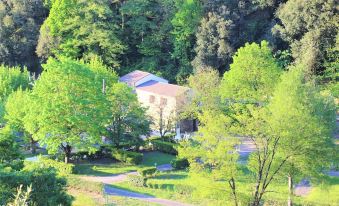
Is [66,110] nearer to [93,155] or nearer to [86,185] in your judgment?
[93,155]

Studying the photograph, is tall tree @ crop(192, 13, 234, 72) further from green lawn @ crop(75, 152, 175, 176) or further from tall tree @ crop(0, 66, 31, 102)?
green lawn @ crop(75, 152, 175, 176)

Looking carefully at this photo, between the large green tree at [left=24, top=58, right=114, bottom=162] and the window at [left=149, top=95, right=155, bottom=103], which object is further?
the window at [left=149, top=95, right=155, bottom=103]

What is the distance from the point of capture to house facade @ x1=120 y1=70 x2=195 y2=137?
47.3m

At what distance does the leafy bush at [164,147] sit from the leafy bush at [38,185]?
19511 millimetres

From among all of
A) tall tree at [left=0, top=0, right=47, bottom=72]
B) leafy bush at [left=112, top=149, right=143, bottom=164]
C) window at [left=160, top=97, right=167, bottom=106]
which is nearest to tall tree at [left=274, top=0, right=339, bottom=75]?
window at [left=160, top=97, right=167, bottom=106]

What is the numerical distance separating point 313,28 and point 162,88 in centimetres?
1739

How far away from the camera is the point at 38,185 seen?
24.3 m

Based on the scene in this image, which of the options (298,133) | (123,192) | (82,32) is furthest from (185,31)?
(298,133)

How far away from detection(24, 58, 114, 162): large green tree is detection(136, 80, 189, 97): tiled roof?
32.7 ft

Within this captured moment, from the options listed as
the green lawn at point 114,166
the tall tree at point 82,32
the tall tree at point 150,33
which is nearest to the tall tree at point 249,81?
the green lawn at point 114,166

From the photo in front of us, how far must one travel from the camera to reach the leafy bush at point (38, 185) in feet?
78.2

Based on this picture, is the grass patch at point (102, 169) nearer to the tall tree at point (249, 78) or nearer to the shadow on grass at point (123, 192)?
the shadow on grass at point (123, 192)

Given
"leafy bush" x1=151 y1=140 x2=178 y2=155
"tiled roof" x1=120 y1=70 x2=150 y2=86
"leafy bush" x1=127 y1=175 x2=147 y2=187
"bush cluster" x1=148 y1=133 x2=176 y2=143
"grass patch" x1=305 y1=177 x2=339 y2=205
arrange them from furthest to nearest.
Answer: "tiled roof" x1=120 y1=70 x2=150 y2=86, "bush cluster" x1=148 y1=133 x2=176 y2=143, "leafy bush" x1=151 y1=140 x2=178 y2=155, "leafy bush" x1=127 y1=175 x2=147 y2=187, "grass patch" x1=305 y1=177 x2=339 y2=205

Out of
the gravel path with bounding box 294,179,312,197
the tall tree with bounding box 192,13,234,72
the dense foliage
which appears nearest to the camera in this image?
the dense foliage
